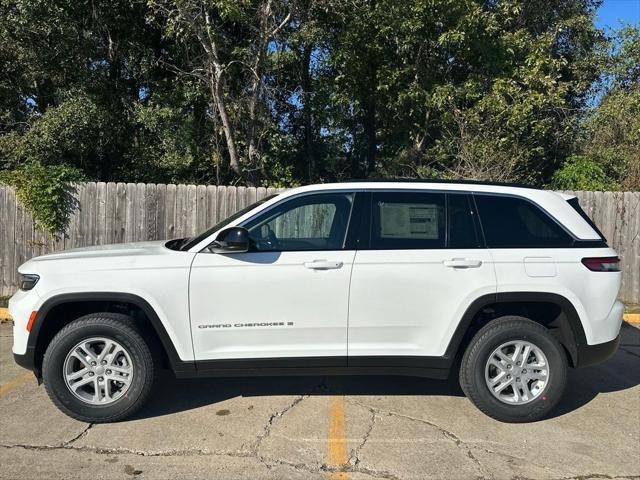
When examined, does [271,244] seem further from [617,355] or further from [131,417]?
[617,355]

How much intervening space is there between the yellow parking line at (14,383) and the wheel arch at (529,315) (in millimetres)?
3885

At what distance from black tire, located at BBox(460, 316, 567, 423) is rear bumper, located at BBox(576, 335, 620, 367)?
0.15 meters

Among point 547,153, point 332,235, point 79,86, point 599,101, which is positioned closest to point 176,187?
point 79,86

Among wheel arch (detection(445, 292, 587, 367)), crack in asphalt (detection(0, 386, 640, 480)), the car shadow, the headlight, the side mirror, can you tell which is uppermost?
the side mirror

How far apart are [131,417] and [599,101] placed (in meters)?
13.0

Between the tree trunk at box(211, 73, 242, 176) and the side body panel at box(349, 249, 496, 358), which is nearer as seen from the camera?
the side body panel at box(349, 249, 496, 358)

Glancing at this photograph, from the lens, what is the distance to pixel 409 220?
437 cm

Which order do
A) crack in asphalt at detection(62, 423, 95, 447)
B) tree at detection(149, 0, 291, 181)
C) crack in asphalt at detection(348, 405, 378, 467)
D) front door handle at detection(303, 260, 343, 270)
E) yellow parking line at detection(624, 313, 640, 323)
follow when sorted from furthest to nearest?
tree at detection(149, 0, 291, 181)
yellow parking line at detection(624, 313, 640, 323)
front door handle at detection(303, 260, 343, 270)
crack in asphalt at detection(62, 423, 95, 447)
crack in asphalt at detection(348, 405, 378, 467)

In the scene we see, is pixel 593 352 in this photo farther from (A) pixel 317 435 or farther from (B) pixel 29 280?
(B) pixel 29 280

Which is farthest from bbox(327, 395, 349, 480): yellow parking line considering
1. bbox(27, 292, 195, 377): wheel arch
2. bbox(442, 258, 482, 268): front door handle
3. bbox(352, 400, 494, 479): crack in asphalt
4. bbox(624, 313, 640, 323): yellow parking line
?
bbox(624, 313, 640, 323): yellow parking line

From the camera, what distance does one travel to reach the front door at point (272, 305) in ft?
13.3

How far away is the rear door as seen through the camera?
4.11 m

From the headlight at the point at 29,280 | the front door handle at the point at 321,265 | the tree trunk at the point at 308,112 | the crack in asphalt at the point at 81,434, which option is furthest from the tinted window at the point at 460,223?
the tree trunk at the point at 308,112

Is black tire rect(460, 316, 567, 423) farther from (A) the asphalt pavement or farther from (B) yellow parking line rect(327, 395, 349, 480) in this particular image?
(B) yellow parking line rect(327, 395, 349, 480)
